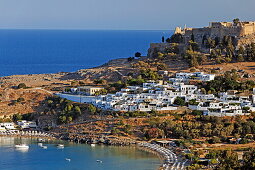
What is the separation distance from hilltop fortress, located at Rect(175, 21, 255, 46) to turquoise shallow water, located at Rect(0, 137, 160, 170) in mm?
23484

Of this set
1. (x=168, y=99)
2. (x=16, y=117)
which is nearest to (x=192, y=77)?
(x=168, y=99)

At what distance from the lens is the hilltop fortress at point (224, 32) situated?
210 feet

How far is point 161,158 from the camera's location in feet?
138

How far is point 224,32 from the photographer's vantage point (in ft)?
213

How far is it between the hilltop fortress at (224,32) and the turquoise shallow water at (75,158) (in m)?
23.5

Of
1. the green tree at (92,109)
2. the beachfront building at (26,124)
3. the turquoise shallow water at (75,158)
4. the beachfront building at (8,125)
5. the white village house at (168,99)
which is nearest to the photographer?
the turquoise shallow water at (75,158)

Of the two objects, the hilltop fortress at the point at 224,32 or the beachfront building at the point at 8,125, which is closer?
the beachfront building at the point at 8,125

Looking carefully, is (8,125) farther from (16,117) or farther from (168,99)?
(168,99)

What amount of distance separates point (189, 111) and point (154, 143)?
4911mm

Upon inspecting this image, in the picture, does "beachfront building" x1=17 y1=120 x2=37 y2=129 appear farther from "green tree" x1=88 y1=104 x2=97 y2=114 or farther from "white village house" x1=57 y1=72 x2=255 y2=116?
"green tree" x1=88 y1=104 x2=97 y2=114

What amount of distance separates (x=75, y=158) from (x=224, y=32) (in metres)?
27.8

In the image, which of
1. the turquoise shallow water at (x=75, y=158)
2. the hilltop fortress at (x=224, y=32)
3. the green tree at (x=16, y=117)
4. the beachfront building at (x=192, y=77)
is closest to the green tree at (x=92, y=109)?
the turquoise shallow water at (x=75, y=158)

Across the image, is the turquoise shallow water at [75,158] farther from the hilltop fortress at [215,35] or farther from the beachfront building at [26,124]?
the hilltop fortress at [215,35]

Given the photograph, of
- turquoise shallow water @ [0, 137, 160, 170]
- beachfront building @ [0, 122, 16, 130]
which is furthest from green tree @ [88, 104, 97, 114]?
beachfront building @ [0, 122, 16, 130]
